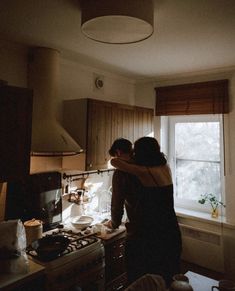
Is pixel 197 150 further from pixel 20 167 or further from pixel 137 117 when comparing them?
pixel 20 167

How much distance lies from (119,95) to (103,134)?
1.02 meters

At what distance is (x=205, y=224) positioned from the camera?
306 cm

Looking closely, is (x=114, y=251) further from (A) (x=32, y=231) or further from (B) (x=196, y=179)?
(B) (x=196, y=179)

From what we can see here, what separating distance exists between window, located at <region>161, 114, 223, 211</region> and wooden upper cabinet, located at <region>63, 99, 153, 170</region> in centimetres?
90

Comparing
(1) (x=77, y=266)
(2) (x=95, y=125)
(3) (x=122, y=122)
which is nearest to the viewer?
(1) (x=77, y=266)

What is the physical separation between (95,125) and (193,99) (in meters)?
1.39

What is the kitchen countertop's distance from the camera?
4.60ft

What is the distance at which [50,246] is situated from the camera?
1891 mm

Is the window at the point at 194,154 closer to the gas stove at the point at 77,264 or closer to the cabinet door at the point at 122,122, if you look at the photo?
the cabinet door at the point at 122,122

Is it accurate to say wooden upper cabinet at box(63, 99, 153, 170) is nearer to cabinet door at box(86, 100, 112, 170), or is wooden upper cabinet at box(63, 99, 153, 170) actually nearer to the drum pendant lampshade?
cabinet door at box(86, 100, 112, 170)

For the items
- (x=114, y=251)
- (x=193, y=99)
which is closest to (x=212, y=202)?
(x=193, y=99)

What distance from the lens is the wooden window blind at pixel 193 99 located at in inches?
115

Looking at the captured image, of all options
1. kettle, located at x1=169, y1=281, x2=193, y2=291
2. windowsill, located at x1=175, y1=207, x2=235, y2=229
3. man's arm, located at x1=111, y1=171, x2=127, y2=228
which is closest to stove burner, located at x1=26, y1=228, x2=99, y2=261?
man's arm, located at x1=111, y1=171, x2=127, y2=228

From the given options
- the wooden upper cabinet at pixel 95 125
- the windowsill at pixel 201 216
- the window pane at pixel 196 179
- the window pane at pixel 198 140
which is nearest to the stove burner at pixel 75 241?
the wooden upper cabinet at pixel 95 125
